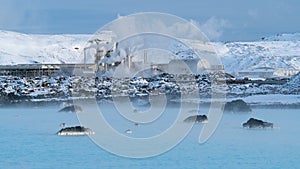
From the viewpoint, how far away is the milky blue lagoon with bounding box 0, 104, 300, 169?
14.8 metres

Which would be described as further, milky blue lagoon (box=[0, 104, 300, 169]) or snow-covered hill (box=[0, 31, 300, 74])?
snow-covered hill (box=[0, 31, 300, 74])

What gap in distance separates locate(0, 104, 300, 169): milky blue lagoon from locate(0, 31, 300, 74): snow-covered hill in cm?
9538

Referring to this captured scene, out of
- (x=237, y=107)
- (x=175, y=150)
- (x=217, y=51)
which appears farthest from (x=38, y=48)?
(x=175, y=150)

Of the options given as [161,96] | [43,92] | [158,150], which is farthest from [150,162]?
[43,92]

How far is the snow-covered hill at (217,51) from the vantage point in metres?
124

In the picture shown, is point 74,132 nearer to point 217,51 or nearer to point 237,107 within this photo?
point 237,107

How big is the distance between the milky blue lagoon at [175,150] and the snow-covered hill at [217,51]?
95.4 m

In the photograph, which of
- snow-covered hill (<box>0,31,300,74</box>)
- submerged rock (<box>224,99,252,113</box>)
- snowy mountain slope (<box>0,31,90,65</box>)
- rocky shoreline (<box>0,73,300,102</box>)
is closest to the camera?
submerged rock (<box>224,99,252,113</box>)

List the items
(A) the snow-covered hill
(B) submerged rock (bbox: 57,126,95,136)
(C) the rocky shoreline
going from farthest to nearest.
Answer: (A) the snow-covered hill → (C) the rocky shoreline → (B) submerged rock (bbox: 57,126,95,136)

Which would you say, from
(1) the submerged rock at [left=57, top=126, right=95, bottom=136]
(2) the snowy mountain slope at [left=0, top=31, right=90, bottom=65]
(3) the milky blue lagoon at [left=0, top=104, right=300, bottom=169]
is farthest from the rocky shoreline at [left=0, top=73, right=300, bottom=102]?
(2) the snowy mountain slope at [left=0, top=31, right=90, bottom=65]

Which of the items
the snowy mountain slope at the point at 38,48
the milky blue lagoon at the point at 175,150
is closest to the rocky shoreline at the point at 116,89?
the milky blue lagoon at the point at 175,150

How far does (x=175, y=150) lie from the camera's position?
55.7 ft

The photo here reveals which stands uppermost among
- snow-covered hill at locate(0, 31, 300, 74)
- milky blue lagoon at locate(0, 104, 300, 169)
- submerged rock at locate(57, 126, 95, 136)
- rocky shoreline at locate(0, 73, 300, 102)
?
snow-covered hill at locate(0, 31, 300, 74)

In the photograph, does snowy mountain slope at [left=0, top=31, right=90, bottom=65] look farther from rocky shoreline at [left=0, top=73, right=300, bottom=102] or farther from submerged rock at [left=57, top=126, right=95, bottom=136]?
submerged rock at [left=57, top=126, right=95, bottom=136]
